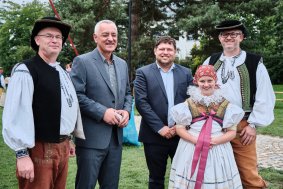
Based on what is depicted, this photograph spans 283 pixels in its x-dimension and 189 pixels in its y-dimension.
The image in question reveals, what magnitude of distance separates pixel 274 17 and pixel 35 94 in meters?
15.4

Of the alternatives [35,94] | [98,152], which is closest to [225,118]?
[98,152]

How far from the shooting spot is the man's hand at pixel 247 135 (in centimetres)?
370

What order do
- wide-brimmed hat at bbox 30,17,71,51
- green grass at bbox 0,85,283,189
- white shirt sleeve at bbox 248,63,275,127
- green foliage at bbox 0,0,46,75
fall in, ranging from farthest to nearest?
green foliage at bbox 0,0,46,75 → green grass at bbox 0,85,283,189 → white shirt sleeve at bbox 248,63,275,127 → wide-brimmed hat at bbox 30,17,71,51

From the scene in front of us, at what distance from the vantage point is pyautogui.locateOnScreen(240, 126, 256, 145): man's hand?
3701 mm

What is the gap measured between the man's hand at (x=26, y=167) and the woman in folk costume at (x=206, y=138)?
135 cm

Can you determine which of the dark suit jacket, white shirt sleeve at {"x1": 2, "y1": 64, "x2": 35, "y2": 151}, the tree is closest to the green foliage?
the tree

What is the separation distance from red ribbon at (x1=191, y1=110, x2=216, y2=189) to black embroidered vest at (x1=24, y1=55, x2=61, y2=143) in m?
1.24

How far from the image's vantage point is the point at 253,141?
12.4ft

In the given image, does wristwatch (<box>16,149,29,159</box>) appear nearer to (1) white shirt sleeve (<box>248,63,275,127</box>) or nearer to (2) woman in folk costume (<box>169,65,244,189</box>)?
(2) woman in folk costume (<box>169,65,244,189</box>)

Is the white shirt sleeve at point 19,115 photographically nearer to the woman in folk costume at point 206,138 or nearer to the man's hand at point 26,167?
the man's hand at point 26,167

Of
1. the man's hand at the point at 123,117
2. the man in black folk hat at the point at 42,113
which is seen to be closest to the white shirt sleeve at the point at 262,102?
the man's hand at the point at 123,117

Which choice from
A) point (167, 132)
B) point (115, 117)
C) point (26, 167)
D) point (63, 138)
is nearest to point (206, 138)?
point (167, 132)

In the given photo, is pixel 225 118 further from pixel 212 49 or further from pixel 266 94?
pixel 212 49

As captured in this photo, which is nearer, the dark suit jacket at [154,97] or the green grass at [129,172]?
the dark suit jacket at [154,97]
